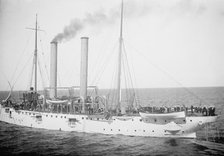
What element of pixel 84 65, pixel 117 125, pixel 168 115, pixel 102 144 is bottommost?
pixel 102 144

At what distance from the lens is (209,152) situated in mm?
12945

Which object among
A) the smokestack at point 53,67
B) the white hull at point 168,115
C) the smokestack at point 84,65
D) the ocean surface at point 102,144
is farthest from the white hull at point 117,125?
the smokestack at point 53,67

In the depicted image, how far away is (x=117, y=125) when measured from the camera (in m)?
17.1

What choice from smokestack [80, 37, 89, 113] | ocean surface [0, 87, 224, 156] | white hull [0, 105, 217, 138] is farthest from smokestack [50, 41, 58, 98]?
ocean surface [0, 87, 224, 156]

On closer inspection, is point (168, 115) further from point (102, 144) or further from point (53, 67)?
point (53, 67)

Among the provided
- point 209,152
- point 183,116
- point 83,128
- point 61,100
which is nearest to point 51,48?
point 61,100

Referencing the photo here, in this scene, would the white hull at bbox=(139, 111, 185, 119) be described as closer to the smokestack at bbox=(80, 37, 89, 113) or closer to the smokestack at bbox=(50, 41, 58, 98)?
the smokestack at bbox=(80, 37, 89, 113)

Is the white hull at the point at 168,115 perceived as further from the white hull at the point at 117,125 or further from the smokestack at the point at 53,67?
the smokestack at the point at 53,67

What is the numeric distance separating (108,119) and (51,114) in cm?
533

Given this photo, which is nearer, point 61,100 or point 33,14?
point 33,14

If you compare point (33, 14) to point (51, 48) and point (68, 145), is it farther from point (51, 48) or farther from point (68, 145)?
point (68, 145)

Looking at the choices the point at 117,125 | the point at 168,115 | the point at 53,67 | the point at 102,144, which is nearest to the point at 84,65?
the point at 53,67

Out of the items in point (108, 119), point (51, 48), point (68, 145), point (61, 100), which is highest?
point (51, 48)

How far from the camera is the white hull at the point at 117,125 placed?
16031 mm
